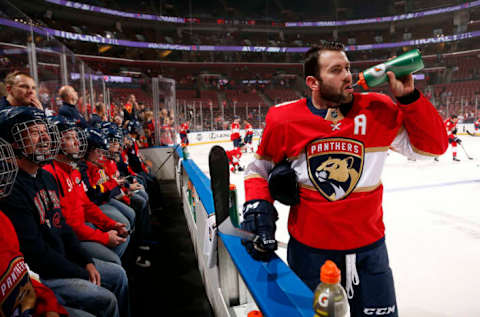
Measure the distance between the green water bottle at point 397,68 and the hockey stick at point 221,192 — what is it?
59 centimetres

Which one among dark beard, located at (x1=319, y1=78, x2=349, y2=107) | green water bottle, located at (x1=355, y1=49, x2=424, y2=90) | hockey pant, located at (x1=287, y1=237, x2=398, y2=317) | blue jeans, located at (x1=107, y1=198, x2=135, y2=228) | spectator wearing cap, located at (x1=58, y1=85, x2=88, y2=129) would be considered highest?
spectator wearing cap, located at (x1=58, y1=85, x2=88, y2=129)

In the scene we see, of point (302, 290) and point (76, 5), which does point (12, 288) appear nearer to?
point (302, 290)

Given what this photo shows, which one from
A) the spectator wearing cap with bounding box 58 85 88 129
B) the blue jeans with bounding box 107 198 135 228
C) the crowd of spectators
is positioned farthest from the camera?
the spectator wearing cap with bounding box 58 85 88 129

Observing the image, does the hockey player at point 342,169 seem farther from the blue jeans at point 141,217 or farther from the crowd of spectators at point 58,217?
the blue jeans at point 141,217

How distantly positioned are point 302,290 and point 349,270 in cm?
33

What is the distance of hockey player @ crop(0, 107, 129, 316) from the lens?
1268 mm

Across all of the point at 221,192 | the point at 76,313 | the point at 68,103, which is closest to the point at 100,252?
the point at 76,313

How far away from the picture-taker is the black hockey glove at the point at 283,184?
112 centimetres

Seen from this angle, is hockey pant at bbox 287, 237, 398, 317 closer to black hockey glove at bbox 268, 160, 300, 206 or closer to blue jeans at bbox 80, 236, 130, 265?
black hockey glove at bbox 268, 160, 300, 206

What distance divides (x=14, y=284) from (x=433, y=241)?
3484 mm

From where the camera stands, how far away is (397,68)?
103cm

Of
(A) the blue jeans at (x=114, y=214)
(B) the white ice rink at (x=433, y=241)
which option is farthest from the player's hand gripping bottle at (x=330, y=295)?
(A) the blue jeans at (x=114, y=214)

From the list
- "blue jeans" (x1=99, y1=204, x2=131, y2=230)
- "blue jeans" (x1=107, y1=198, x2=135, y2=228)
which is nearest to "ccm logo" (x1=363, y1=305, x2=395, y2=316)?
"blue jeans" (x1=99, y1=204, x2=131, y2=230)

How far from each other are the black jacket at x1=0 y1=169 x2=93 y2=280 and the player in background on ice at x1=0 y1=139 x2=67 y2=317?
21cm
